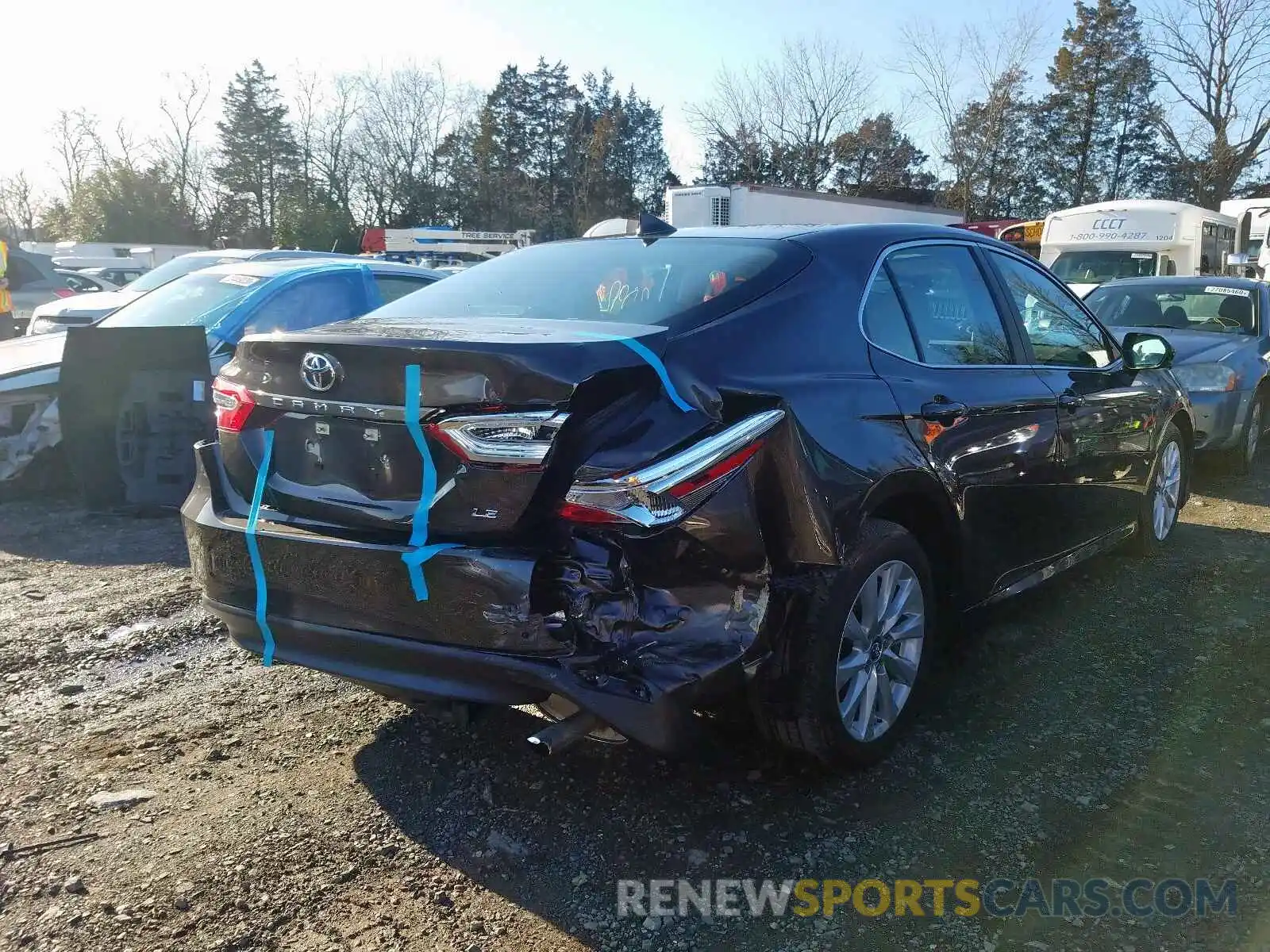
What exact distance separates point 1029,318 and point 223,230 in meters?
57.1

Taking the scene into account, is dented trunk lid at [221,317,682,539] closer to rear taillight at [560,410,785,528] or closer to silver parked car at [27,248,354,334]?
rear taillight at [560,410,785,528]

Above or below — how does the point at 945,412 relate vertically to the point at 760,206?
below

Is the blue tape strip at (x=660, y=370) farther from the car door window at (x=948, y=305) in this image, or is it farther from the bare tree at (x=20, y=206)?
the bare tree at (x=20, y=206)

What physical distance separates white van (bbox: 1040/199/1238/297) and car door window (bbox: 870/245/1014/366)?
12852mm

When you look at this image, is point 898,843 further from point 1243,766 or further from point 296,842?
point 296,842

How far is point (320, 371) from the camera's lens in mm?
2605

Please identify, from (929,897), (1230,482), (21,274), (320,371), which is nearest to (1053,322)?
(929,897)

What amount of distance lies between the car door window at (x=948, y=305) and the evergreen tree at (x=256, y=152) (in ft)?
187

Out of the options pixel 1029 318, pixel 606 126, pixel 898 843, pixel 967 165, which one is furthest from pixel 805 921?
pixel 606 126

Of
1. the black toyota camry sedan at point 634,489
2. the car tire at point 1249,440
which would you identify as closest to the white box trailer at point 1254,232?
the car tire at point 1249,440

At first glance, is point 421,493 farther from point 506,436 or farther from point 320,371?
point 320,371

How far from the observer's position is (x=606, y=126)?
177ft

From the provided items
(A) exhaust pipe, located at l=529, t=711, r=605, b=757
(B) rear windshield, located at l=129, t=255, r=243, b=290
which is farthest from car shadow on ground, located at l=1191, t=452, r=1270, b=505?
(B) rear windshield, located at l=129, t=255, r=243, b=290

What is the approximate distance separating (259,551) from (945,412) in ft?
7.19
